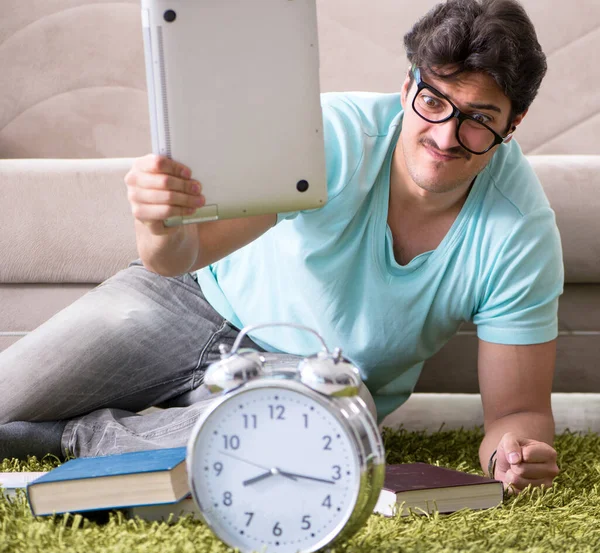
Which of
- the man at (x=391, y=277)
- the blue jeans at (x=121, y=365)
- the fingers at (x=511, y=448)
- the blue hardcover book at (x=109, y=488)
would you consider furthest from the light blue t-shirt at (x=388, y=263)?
the blue hardcover book at (x=109, y=488)

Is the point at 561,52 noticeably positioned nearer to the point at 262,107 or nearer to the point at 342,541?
the point at 262,107


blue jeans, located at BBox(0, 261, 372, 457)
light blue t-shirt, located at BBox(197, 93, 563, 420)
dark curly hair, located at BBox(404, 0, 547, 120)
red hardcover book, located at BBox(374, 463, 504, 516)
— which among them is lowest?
red hardcover book, located at BBox(374, 463, 504, 516)

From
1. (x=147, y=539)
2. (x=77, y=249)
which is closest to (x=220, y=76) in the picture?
(x=147, y=539)

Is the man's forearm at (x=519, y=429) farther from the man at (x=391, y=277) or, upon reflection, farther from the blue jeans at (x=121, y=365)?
the blue jeans at (x=121, y=365)

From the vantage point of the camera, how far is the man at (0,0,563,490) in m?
1.33

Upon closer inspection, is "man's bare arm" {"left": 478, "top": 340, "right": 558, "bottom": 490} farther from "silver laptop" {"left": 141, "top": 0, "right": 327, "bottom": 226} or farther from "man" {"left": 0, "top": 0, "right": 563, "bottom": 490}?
"silver laptop" {"left": 141, "top": 0, "right": 327, "bottom": 226}

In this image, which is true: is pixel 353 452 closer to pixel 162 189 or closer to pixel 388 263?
pixel 162 189

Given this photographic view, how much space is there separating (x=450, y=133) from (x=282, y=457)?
0.64 meters

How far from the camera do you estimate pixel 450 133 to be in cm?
133

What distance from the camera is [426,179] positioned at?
54.5 inches

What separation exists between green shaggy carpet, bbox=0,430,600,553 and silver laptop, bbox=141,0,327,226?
0.37 m

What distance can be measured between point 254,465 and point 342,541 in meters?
0.12

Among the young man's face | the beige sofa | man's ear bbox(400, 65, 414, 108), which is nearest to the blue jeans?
the young man's face

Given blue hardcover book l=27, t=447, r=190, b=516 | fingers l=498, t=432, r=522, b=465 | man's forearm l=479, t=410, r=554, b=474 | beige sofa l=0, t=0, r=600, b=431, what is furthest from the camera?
beige sofa l=0, t=0, r=600, b=431
